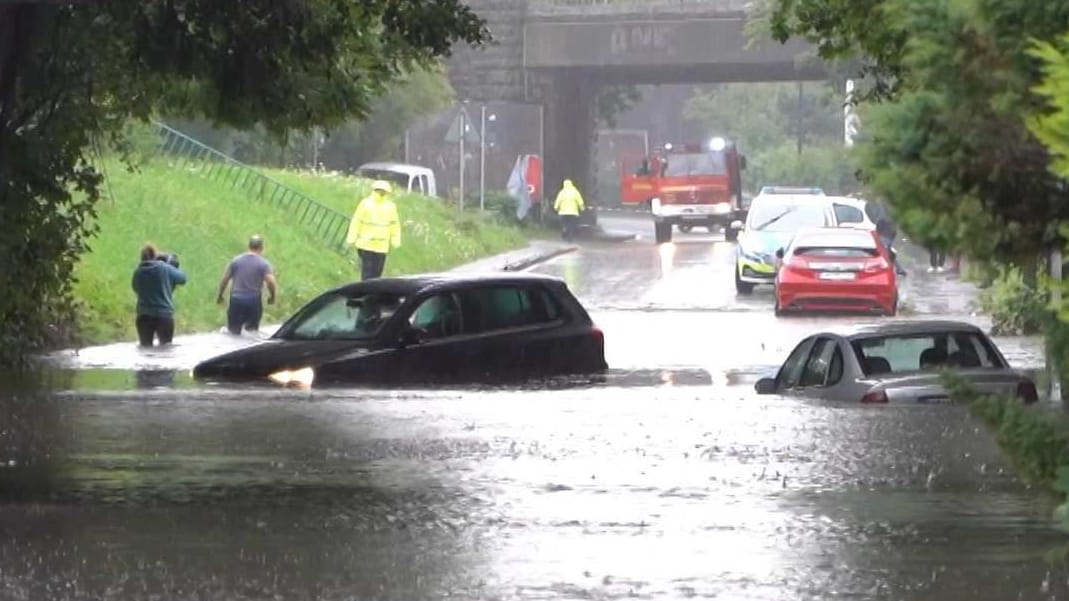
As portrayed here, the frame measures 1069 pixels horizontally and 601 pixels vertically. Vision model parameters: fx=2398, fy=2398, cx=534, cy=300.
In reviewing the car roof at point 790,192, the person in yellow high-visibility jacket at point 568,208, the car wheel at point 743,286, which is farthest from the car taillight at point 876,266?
the person in yellow high-visibility jacket at point 568,208

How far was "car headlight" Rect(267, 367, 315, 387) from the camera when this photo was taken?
2062cm

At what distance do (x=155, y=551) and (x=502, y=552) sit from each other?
1.70m

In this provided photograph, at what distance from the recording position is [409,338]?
21.3 m

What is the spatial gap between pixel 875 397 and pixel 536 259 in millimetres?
30535

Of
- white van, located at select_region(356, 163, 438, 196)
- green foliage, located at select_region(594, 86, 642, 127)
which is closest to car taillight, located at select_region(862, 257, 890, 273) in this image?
white van, located at select_region(356, 163, 438, 196)

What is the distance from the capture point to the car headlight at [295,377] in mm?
20625

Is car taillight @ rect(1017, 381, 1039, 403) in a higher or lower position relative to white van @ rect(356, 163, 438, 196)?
lower

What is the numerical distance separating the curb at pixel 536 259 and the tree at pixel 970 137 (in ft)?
112

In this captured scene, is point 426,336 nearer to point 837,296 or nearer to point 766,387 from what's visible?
point 766,387

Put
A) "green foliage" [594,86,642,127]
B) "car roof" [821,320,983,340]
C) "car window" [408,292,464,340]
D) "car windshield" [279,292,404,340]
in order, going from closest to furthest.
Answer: "car roof" [821,320,983,340]
"car windshield" [279,292,404,340]
"car window" [408,292,464,340]
"green foliage" [594,86,642,127]

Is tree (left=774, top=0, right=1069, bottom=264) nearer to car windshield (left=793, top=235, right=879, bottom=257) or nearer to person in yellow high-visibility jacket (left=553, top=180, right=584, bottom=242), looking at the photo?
car windshield (left=793, top=235, right=879, bottom=257)

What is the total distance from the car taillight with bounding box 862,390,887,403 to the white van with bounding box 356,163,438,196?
40.4 meters

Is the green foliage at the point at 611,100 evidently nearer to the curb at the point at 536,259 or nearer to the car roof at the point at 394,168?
the car roof at the point at 394,168

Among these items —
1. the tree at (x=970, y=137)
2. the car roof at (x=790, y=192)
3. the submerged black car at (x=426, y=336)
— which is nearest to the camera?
the tree at (x=970, y=137)
